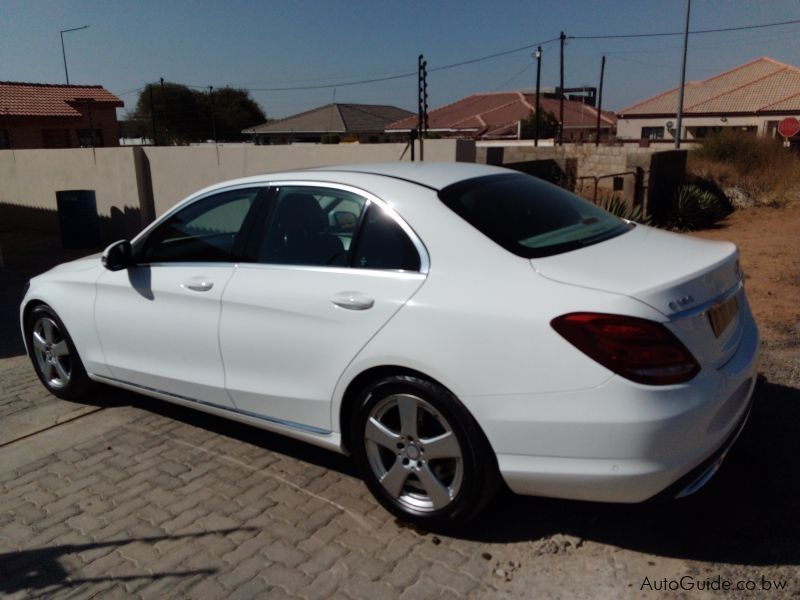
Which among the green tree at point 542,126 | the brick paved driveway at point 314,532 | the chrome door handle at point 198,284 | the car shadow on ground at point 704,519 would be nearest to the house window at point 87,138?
the green tree at point 542,126

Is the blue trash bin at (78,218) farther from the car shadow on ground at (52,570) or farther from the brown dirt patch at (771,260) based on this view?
the brown dirt patch at (771,260)

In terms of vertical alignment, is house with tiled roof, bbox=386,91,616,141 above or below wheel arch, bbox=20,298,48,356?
above

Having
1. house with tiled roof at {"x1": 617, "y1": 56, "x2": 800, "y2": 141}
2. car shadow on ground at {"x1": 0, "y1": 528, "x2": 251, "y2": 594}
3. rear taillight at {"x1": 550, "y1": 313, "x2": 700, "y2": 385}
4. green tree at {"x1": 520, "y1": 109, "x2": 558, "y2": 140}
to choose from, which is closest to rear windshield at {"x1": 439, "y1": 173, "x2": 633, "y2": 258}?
rear taillight at {"x1": 550, "y1": 313, "x2": 700, "y2": 385}

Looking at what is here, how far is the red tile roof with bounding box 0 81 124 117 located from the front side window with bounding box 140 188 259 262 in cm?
3777

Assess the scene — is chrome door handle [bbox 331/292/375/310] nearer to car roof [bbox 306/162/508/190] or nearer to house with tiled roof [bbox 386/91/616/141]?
car roof [bbox 306/162/508/190]

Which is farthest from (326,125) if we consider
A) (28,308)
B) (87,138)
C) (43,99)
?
(28,308)

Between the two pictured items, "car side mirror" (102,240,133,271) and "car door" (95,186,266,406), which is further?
"car side mirror" (102,240,133,271)

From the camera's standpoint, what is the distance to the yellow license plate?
9.50 feet

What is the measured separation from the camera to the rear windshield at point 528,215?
10.4ft

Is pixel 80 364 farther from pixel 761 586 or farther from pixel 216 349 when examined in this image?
pixel 761 586

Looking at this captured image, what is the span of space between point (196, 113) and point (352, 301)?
67.6 m

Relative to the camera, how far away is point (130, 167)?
1224 centimetres

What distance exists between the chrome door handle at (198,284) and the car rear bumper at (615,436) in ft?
5.74

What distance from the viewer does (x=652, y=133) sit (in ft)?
207
